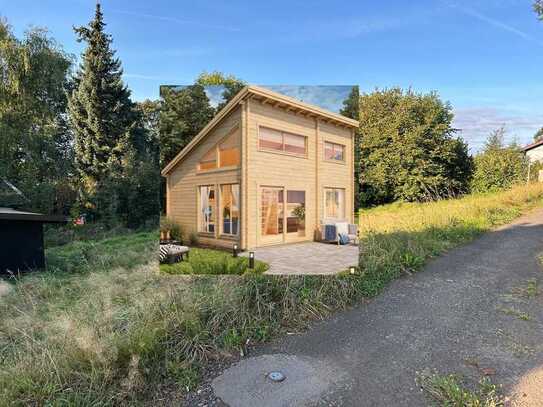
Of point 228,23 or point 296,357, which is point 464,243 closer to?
A: point 296,357

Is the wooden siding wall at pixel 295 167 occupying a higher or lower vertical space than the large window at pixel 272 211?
higher

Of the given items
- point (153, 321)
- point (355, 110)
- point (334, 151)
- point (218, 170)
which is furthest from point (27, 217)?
point (355, 110)

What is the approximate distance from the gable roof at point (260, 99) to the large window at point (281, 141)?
28 centimetres

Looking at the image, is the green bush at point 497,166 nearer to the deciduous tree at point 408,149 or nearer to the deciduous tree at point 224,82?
the deciduous tree at point 408,149

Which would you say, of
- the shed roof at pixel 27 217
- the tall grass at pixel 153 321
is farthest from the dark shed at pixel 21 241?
the tall grass at pixel 153 321

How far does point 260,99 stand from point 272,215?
1.07 meters

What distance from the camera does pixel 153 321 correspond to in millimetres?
3635

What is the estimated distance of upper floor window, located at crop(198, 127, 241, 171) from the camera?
→ 2.97 meters

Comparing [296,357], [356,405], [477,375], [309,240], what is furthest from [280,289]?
[477,375]

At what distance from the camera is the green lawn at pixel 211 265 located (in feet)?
10.4

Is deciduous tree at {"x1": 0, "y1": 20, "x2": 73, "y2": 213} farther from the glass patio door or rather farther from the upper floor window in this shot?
the glass patio door

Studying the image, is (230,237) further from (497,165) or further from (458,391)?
(497,165)

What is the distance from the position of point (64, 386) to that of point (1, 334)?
1972 millimetres

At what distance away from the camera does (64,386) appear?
2.94 m
